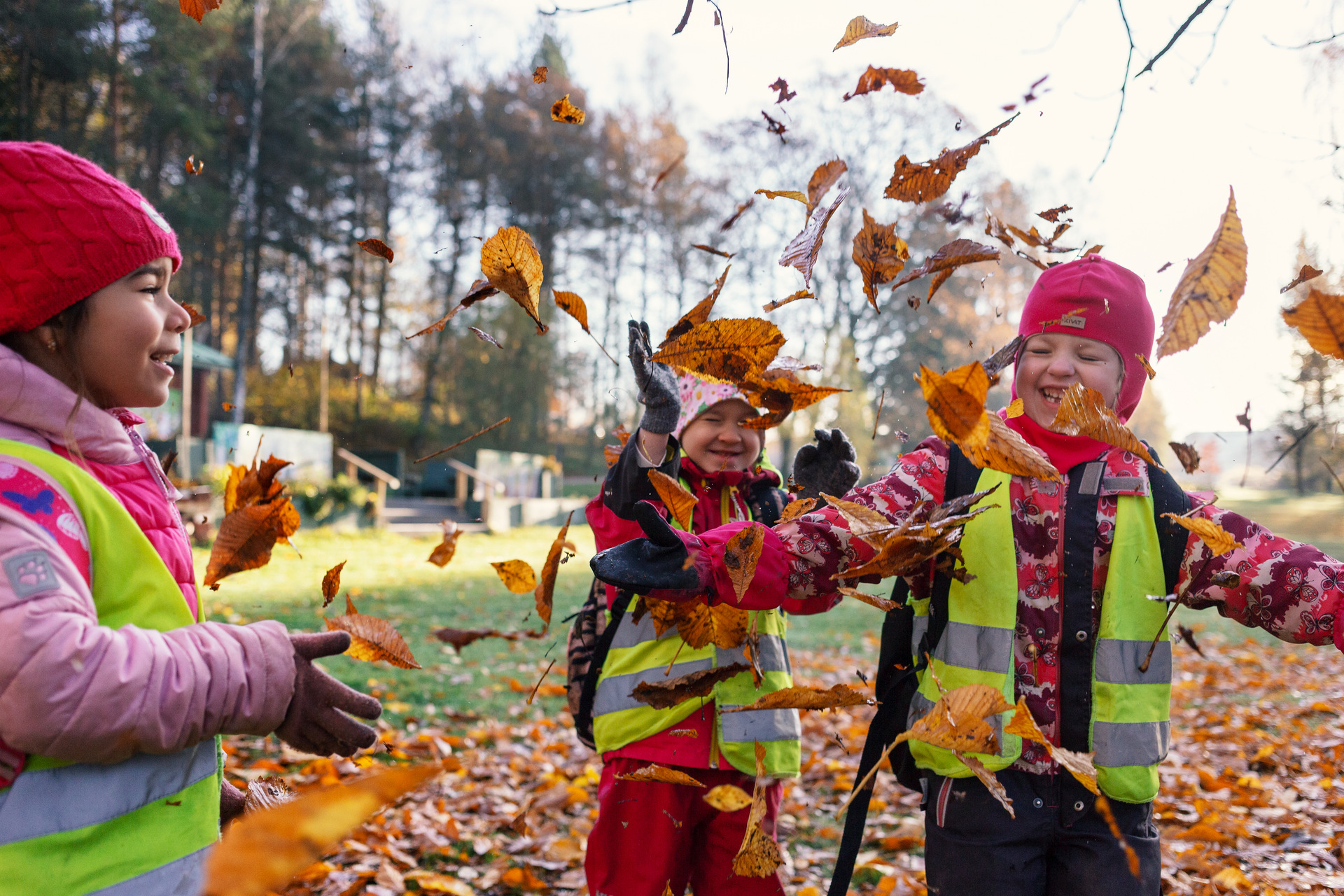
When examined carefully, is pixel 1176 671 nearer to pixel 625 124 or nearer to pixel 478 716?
pixel 478 716

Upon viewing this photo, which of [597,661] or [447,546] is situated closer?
[597,661]

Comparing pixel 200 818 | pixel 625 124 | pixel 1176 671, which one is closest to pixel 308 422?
pixel 625 124

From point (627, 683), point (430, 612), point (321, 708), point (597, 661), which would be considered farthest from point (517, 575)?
point (430, 612)

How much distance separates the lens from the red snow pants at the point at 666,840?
1985 mm

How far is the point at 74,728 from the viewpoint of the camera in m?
1.01

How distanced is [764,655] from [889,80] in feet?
5.25

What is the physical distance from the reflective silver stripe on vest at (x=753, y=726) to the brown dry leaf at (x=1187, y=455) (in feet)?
4.49

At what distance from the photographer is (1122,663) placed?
65.2 inches

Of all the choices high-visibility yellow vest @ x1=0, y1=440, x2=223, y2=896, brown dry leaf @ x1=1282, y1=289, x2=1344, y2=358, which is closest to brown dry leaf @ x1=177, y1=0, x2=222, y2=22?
high-visibility yellow vest @ x1=0, y1=440, x2=223, y2=896

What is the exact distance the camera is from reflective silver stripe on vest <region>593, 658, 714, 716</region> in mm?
2068

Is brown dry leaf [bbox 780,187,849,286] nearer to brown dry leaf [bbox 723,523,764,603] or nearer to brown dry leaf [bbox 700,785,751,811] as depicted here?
brown dry leaf [bbox 723,523,764,603]

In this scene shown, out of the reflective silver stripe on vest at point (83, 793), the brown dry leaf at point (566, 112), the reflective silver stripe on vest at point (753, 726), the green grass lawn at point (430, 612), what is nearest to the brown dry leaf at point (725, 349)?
the brown dry leaf at point (566, 112)

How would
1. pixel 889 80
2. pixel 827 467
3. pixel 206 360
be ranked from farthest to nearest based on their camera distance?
1. pixel 206 360
2. pixel 827 467
3. pixel 889 80

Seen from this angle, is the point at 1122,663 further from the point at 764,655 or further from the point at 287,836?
the point at 287,836
